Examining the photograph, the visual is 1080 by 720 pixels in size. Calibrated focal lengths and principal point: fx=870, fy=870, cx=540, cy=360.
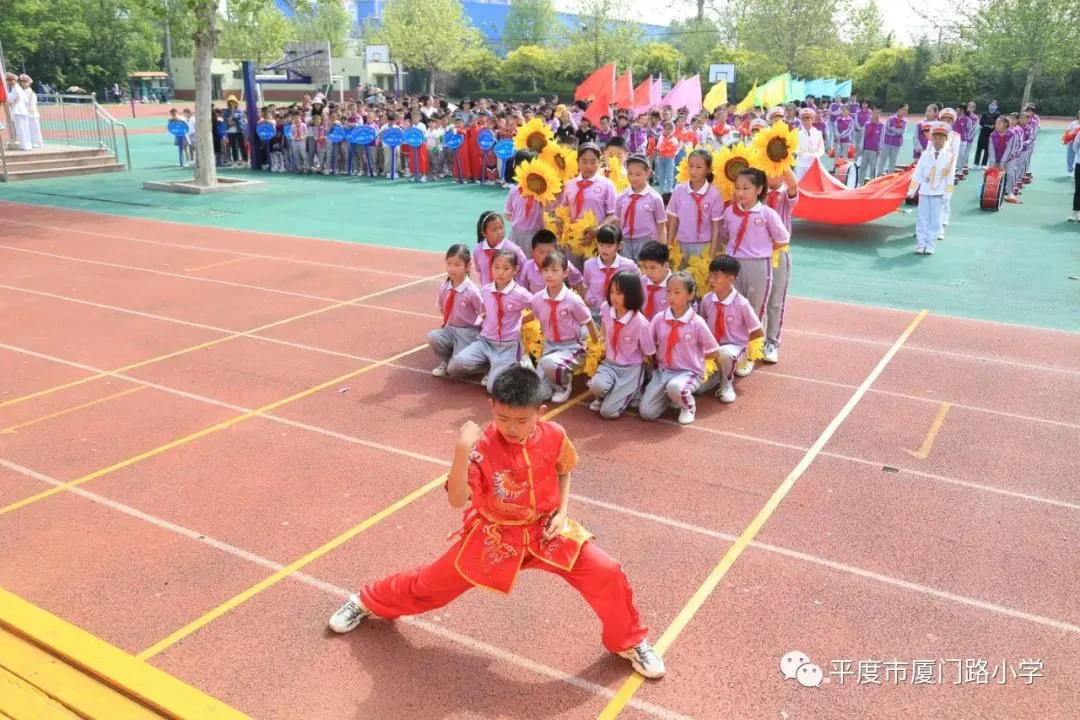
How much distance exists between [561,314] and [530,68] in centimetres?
5311

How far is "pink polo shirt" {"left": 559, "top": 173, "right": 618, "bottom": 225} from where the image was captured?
8617 millimetres

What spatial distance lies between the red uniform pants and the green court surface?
7683 millimetres

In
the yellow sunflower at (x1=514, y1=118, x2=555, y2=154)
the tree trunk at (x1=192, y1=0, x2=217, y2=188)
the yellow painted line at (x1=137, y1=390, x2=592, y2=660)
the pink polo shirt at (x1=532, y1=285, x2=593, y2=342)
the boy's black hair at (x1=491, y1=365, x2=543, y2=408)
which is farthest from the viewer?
the tree trunk at (x1=192, y1=0, x2=217, y2=188)

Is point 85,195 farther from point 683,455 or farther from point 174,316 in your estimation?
point 683,455

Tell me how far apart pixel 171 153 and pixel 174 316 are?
840 inches

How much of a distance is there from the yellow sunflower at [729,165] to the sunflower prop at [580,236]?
129cm

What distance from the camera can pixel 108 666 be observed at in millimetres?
3918

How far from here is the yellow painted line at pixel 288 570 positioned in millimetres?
4168

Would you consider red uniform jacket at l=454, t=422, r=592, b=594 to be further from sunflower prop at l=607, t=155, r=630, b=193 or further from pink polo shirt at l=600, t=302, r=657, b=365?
sunflower prop at l=607, t=155, r=630, b=193

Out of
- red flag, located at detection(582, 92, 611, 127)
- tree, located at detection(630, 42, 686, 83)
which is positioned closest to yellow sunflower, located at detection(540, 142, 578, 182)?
red flag, located at detection(582, 92, 611, 127)

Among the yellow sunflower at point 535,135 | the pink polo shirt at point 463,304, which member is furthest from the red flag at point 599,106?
the pink polo shirt at point 463,304

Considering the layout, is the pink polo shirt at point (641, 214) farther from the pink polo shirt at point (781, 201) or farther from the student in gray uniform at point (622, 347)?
the student in gray uniform at point (622, 347)

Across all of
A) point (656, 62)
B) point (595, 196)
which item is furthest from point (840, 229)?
point (656, 62)

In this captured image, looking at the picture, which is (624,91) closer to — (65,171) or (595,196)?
(65,171)
